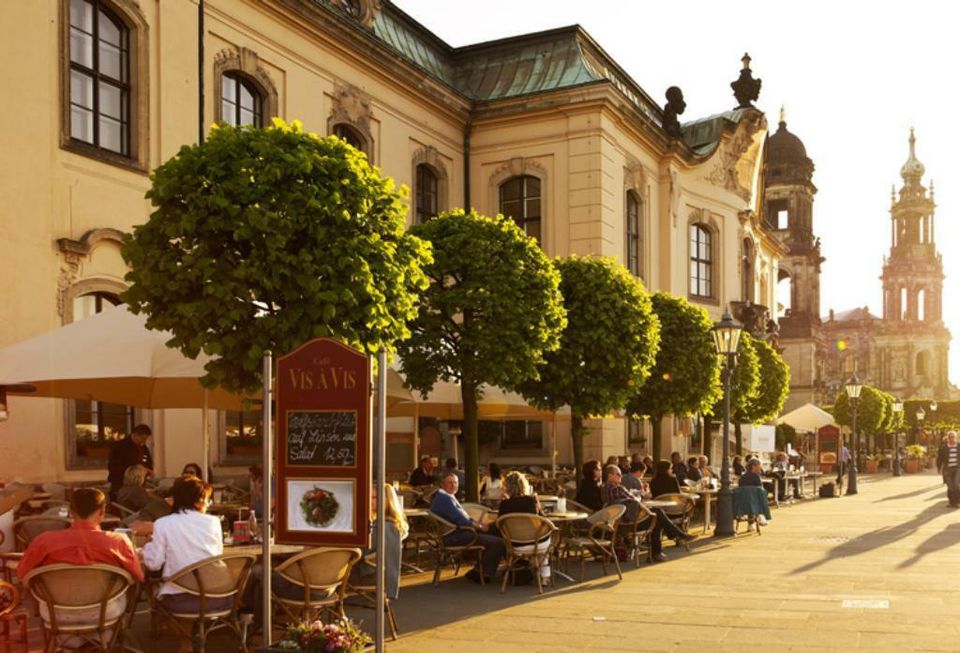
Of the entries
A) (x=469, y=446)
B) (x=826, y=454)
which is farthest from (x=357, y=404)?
(x=826, y=454)

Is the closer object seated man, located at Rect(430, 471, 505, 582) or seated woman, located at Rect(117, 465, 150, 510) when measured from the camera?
seated woman, located at Rect(117, 465, 150, 510)

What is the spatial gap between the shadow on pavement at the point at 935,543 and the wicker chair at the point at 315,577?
890 centimetres

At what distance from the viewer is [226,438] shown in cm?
2023

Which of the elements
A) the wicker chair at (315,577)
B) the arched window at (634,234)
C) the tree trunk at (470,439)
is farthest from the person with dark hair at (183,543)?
the arched window at (634,234)

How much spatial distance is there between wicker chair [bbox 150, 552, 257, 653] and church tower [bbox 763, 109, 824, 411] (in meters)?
71.6

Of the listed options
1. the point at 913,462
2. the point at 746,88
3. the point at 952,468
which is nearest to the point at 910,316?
the point at 913,462

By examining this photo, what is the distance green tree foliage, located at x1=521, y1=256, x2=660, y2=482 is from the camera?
64.2 ft

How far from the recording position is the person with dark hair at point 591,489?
15.7 m

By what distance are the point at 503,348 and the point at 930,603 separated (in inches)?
275

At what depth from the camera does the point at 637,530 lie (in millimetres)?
14641

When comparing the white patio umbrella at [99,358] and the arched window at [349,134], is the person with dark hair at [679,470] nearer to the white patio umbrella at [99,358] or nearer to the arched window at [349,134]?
the arched window at [349,134]

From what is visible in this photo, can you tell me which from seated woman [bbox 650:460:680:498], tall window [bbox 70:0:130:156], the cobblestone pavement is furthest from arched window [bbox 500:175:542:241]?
the cobblestone pavement

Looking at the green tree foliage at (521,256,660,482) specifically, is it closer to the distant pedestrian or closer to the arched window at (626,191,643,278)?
the distant pedestrian

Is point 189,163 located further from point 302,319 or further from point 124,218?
point 124,218
